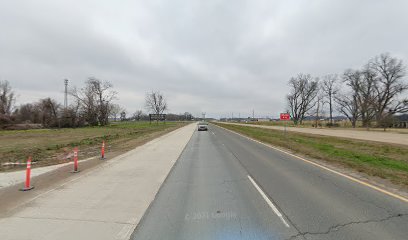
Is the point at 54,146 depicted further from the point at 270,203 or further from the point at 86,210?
the point at 270,203

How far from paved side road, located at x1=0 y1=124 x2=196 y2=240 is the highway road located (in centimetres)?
36

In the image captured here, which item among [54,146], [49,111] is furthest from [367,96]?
[49,111]

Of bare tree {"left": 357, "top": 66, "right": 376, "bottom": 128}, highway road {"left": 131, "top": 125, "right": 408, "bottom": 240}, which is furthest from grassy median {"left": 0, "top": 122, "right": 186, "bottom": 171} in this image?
bare tree {"left": 357, "top": 66, "right": 376, "bottom": 128}

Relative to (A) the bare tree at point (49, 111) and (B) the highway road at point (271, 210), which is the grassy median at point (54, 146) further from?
(A) the bare tree at point (49, 111)

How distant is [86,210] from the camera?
573 cm

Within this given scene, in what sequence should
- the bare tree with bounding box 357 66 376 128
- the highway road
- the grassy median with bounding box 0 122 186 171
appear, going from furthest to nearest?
the bare tree with bounding box 357 66 376 128 < the grassy median with bounding box 0 122 186 171 < the highway road

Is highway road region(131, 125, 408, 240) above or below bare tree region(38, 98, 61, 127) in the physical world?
below

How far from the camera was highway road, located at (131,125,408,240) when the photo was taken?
179 inches

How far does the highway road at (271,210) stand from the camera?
4.54 m

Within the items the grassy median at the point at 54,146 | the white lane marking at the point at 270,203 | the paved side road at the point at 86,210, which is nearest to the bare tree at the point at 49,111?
the grassy median at the point at 54,146

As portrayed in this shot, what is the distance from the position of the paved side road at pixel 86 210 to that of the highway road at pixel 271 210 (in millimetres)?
360

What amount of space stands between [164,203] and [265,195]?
2507mm

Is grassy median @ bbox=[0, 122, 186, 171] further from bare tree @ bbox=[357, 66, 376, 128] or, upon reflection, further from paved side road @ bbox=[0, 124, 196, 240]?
bare tree @ bbox=[357, 66, 376, 128]

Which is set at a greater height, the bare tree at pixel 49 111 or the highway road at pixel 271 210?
the bare tree at pixel 49 111
